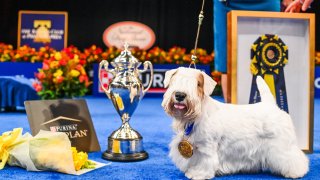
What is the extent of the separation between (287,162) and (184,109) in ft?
1.75

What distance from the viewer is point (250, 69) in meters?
2.38

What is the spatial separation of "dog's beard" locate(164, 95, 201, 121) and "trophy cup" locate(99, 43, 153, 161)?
2.17 ft

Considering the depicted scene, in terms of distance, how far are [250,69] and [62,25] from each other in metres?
7.19

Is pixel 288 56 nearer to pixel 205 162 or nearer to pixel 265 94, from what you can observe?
pixel 265 94

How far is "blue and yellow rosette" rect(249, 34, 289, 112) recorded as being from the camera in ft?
7.82

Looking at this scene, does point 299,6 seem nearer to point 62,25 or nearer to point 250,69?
point 250,69

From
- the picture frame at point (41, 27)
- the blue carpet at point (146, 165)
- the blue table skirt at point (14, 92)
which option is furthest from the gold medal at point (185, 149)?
the picture frame at point (41, 27)

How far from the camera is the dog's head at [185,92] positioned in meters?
1.64

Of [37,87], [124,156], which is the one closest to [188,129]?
[124,156]

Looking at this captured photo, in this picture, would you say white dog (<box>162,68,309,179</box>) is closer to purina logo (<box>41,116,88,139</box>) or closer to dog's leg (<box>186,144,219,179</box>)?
dog's leg (<box>186,144,219,179</box>)

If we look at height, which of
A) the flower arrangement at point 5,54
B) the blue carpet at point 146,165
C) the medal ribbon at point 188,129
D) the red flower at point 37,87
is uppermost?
the flower arrangement at point 5,54

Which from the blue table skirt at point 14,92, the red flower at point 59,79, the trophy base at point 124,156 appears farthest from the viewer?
the blue table skirt at point 14,92

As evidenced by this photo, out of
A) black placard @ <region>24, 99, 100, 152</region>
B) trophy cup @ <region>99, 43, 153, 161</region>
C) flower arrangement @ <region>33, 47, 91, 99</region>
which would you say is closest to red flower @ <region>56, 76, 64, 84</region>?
flower arrangement @ <region>33, 47, 91, 99</region>

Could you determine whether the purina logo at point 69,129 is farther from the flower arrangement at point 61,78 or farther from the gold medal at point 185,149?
the flower arrangement at point 61,78
